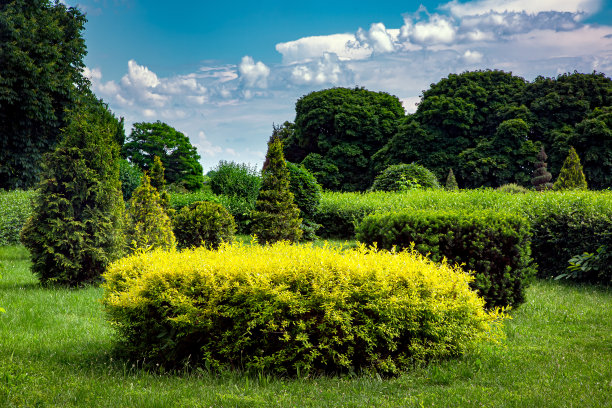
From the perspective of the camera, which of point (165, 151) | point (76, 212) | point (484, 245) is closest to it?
→ point (484, 245)

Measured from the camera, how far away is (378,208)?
49.8ft

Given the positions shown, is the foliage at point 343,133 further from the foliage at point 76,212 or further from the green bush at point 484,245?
the green bush at point 484,245

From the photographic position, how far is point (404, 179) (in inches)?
805

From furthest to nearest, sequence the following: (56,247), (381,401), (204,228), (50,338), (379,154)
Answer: (379,154), (204,228), (56,247), (50,338), (381,401)

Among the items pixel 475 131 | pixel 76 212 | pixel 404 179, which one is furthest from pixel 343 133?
pixel 76 212

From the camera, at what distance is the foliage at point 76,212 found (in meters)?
8.87

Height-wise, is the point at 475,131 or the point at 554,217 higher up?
the point at 475,131

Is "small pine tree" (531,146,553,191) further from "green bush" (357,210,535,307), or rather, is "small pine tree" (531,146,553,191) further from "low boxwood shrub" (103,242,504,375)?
"low boxwood shrub" (103,242,504,375)

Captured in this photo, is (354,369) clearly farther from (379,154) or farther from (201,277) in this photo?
(379,154)

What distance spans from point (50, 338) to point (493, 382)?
5081mm

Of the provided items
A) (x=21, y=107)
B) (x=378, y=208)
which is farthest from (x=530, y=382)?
(x=21, y=107)

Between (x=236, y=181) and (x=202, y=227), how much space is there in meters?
8.87

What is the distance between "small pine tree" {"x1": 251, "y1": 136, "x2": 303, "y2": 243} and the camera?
12273 millimetres

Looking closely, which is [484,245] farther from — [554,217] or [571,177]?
[571,177]
